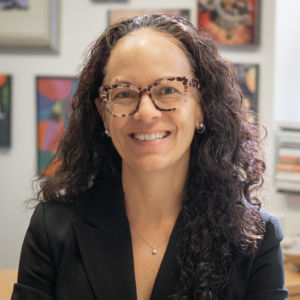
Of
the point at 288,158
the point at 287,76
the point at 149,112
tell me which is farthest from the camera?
the point at 287,76

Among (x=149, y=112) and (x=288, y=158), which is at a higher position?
(x=149, y=112)

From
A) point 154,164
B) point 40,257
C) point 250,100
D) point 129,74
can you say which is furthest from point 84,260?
point 250,100

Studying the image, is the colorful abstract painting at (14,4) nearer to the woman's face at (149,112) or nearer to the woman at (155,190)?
the woman at (155,190)

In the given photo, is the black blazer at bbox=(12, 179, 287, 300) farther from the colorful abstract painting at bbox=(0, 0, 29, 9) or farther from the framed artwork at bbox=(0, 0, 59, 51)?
the colorful abstract painting at bbox=(0, 0, 29, 9)

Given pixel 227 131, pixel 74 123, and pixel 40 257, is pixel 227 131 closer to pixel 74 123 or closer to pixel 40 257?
pixel 74 123

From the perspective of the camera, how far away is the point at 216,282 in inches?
51.1

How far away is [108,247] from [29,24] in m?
1.56

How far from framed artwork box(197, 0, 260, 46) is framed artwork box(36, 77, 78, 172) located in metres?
0.73

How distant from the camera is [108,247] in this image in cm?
136

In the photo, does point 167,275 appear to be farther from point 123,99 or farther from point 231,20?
point 231,20

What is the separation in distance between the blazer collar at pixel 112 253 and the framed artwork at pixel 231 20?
127cm

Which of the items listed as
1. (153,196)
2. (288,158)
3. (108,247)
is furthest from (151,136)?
(288,158)

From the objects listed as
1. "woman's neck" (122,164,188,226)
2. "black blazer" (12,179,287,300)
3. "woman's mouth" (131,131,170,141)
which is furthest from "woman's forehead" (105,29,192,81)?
"black blazer" (12,179,287,300)

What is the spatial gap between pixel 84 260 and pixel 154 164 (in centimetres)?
31
